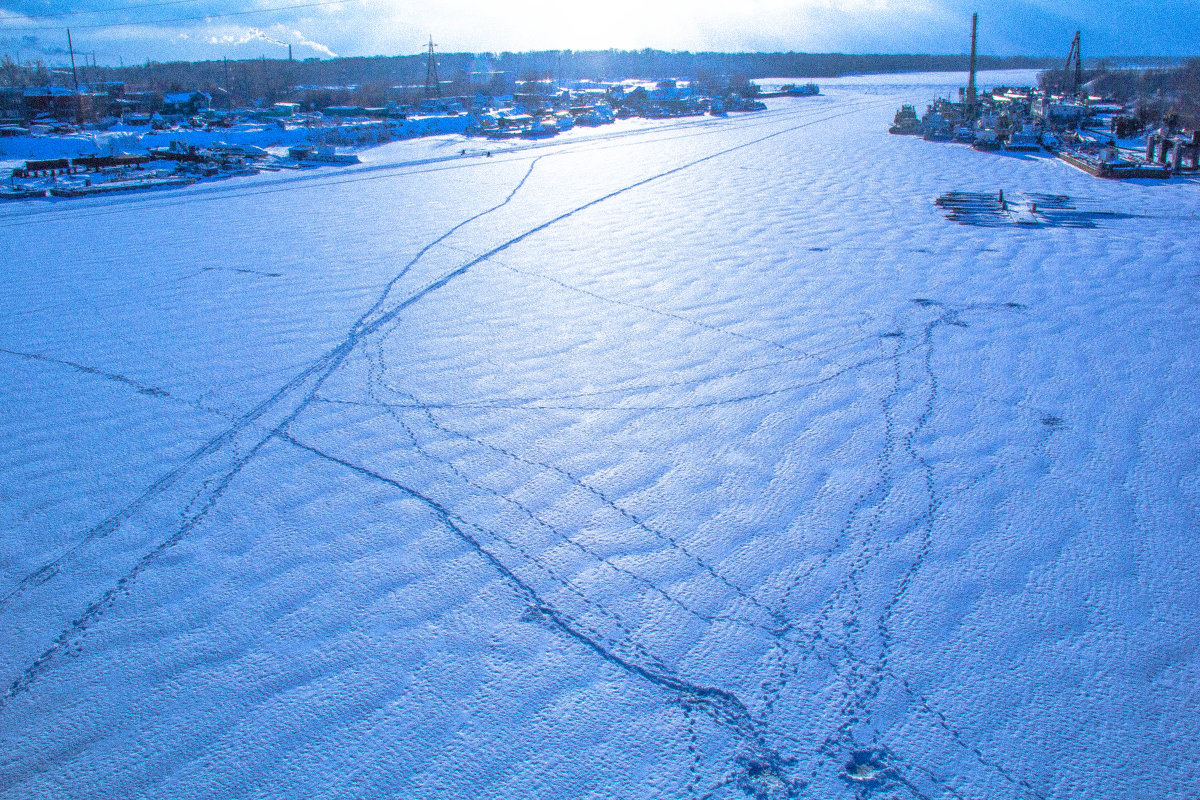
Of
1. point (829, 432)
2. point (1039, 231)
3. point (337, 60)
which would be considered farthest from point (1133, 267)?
point (337, 60)

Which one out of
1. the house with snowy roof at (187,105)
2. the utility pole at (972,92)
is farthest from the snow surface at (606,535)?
the house with snowy roof at (187,105)

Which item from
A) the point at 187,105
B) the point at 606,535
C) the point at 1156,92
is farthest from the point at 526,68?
the point at 606,535

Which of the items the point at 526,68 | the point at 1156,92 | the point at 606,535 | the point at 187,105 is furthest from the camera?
the point at 526,68

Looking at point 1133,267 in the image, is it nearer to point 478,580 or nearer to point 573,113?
point 478,580

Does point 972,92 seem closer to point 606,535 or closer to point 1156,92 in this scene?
point 1156,92

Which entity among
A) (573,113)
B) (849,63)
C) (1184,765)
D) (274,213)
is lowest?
(1184,765)

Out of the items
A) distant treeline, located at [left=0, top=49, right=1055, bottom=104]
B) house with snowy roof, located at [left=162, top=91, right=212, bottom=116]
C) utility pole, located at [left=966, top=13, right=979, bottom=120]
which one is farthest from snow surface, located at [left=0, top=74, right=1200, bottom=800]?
distant treeline, located at [left=0, top=49, right=1055, bottom=104]
